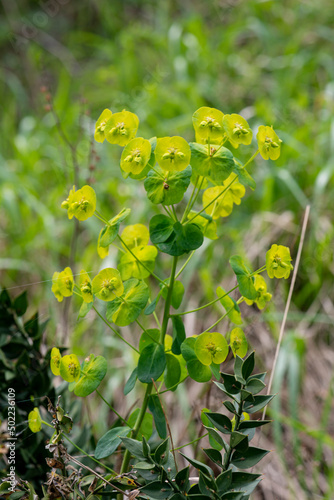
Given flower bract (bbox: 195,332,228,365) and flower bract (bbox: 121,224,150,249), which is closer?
flower bract (bbox: 195,332,228,365)

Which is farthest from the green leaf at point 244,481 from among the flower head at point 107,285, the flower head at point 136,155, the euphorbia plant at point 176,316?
the flower head at point 136,155

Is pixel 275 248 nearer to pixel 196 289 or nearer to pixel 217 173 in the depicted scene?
pixel 217 173

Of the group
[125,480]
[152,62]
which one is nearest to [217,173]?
[125,480]

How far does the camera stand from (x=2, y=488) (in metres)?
0.48

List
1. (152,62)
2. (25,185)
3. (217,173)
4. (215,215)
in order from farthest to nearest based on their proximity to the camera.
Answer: (152,62) < (25,185) < (215,215) < (217,173)

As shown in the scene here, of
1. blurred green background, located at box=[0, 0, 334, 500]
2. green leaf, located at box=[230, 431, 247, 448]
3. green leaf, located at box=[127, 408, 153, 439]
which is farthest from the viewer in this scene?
blurred green background, located at box=[0, 0, 334, 500]

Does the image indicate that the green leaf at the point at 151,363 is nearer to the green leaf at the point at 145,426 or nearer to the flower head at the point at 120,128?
the green leaf at the point at 145,426

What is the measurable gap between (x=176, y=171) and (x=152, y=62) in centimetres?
223

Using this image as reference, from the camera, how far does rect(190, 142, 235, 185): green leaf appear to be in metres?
0.46

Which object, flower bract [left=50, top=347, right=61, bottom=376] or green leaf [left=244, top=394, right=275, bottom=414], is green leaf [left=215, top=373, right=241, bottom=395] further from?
flower bract [left=50, top=347, right=61, bottom=376]

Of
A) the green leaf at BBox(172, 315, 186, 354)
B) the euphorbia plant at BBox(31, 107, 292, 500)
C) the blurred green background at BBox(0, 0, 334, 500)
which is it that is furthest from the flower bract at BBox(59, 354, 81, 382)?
the blurred green background at BBox(0, 0, 334, 500)

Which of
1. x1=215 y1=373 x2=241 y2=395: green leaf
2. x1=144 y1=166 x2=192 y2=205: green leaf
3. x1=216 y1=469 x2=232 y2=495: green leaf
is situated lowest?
x1=216 y1=469 x2=232 y2=495: green leaf

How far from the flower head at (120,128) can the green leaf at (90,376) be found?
0.73ft

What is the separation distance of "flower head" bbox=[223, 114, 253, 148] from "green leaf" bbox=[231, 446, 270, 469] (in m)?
0.30
